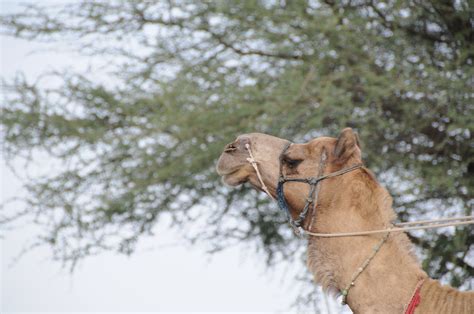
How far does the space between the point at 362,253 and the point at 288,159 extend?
720 mm

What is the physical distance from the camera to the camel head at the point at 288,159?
15.2 ft

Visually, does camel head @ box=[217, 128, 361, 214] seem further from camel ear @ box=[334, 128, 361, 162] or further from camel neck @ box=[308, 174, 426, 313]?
camel neck @ box=[308, 174, 426, 313]

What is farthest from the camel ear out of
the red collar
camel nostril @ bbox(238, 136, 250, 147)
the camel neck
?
the red collar

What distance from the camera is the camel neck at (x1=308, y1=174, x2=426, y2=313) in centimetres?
431

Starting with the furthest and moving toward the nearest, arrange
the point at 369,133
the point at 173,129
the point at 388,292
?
the point at 173,129 < the point at 369,133 < the point at 388,292

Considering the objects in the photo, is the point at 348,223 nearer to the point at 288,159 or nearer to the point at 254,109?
the point at 288,159

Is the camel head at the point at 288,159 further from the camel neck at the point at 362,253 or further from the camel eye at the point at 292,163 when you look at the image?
the camel neck at the point at 362,253

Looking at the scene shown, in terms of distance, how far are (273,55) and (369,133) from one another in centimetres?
170

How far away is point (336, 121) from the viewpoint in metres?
9.81

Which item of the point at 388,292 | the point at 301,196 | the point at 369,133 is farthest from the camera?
the point at 369,133

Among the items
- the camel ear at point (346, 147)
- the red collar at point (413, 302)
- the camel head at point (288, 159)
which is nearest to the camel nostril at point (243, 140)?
the camel head at point (288, 159)

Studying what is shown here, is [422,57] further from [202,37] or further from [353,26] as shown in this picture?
[202,37]

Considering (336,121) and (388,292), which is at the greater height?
(388,292)

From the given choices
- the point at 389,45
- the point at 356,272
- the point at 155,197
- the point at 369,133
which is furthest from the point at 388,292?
the point at 155,197
